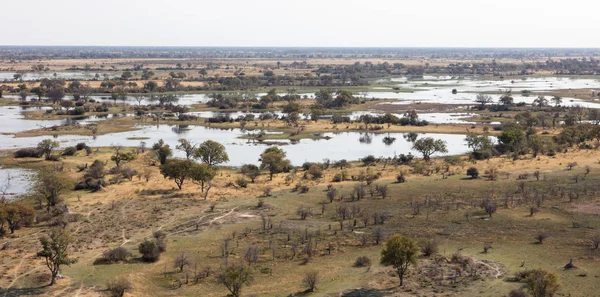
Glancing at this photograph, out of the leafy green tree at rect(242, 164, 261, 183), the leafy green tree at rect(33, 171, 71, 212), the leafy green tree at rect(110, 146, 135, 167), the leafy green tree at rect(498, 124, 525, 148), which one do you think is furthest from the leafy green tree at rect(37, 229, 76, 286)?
the leafy green tree at rect(498, 124, 525, 148)

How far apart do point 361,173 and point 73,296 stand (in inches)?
1378

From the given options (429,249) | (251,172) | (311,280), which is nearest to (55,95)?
(251,172)

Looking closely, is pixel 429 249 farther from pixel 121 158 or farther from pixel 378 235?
pixel 121 158

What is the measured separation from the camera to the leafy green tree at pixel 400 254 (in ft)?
92.1

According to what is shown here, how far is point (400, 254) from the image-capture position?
28.0 metres

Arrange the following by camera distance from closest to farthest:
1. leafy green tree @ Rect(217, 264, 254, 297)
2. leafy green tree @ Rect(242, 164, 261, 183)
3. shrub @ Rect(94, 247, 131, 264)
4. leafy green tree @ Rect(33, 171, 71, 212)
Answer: leafy green tree @ Rect(217, 264, 254, 297), shrub @ Rect(94, 247, 131, 264), leafy green tree @ Rect(33, 171, 71, 212), leafy green tree @ Rect(242, 164, 261, 183)

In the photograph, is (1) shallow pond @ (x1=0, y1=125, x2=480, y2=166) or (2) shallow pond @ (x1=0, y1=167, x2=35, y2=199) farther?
(1) shallow pond @ (x1=0, y1=125, x2=480, y2=166)

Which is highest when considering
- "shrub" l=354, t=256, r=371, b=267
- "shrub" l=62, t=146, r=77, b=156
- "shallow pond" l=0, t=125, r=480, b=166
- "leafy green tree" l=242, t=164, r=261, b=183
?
"shrub" l=354, t=256, r=371, b=267

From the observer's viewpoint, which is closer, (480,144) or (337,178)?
(337,178)

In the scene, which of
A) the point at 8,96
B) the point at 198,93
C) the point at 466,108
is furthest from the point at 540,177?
the point at 8,96

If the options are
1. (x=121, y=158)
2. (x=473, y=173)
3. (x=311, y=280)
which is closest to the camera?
(x=311, y=280)

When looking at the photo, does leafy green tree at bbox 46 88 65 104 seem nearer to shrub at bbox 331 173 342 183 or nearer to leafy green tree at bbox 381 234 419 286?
shrub at bbox 331 173 342 183

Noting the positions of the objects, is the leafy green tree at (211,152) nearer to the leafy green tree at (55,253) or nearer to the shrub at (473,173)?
the shrub at (473,173)

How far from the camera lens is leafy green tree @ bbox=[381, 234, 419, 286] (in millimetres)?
28062
